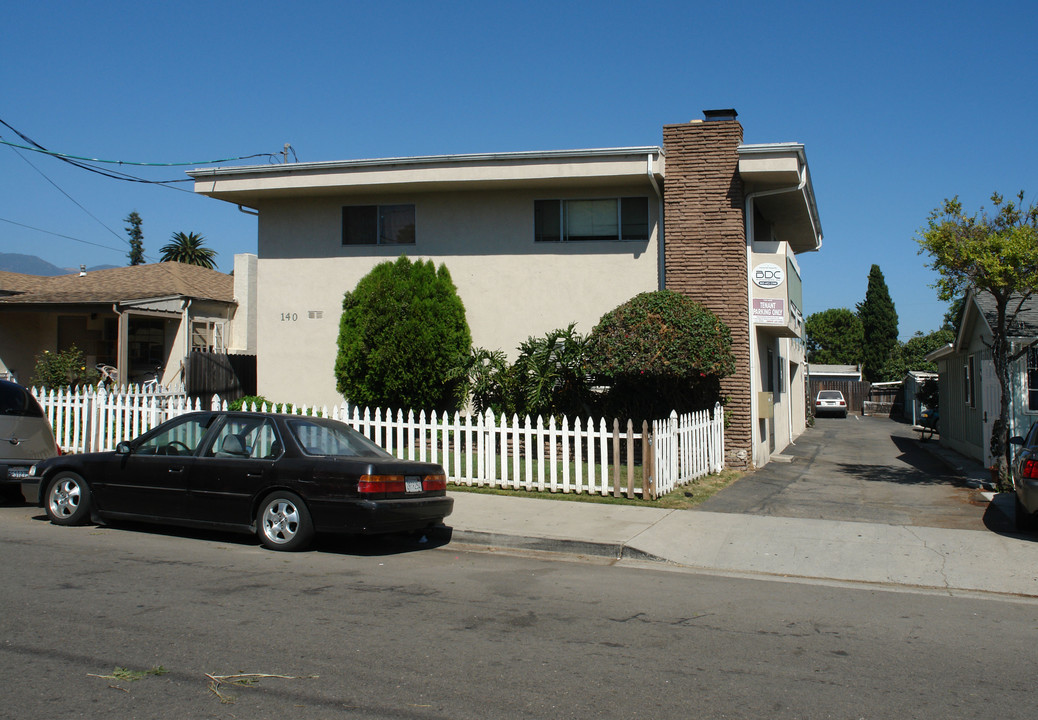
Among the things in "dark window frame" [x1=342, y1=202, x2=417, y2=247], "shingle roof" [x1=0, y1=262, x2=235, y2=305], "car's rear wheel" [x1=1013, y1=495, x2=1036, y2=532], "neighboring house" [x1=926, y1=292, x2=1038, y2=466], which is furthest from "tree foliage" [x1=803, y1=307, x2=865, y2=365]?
"car's rear wheel" [x1=1013, y1=495, x2=1036, y2=532]

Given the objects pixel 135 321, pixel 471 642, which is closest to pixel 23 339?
pixel 135 321

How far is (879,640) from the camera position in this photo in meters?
5.77

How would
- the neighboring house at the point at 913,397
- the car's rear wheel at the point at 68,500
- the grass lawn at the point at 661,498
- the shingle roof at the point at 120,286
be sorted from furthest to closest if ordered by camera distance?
the neighboring house at the point at 913,397, the shingle roof at the point at 120,286, the grass lawn at the point at 661,498, the car's rear wheel at the point at 68,500

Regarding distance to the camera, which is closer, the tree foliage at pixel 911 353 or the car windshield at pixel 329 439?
the car windshield at pixel 329 439

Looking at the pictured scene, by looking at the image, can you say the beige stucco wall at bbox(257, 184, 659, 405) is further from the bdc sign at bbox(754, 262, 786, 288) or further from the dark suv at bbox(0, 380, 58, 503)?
the dark suv at bbox(0, 380, 58, 503)

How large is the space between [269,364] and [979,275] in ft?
43.9

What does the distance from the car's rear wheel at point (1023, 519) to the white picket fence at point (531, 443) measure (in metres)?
4.25

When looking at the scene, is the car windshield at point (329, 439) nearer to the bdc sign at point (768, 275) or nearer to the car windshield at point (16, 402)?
the car windshield at point (16, 402)

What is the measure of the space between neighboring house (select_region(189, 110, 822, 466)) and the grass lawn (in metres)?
2.37

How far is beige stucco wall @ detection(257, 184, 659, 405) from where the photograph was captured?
634 inches

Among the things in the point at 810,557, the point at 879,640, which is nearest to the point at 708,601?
the point at 879,640

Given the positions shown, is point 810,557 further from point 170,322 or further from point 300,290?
point 170,322

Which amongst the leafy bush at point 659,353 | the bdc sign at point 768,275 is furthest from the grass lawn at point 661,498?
the bdc sign at point 768,275

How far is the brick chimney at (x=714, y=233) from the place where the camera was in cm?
1495
